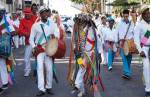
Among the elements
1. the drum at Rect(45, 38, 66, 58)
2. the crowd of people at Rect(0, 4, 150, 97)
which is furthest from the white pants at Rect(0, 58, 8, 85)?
the drum at Rect(45, 38, 66, 58)

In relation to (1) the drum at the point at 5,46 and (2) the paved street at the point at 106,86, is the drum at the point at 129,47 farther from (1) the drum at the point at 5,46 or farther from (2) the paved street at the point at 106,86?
(1) the drum at the point at 5,46

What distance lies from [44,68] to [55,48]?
0.56 meters

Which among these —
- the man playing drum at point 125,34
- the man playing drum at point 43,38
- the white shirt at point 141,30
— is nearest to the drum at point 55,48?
the man playing drum at point 43,38

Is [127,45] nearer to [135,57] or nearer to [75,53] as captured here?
[75,53]

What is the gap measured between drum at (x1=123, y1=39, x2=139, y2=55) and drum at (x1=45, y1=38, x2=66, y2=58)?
2798mm

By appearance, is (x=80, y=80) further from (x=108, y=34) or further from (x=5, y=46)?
(x=108, y=34)

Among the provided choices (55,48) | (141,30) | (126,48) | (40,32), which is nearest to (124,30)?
(126,48)

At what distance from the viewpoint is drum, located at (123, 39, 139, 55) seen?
1347 cm

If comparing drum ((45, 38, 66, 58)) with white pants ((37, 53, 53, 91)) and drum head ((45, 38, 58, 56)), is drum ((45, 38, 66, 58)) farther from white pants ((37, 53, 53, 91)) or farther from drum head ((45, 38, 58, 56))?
white pants ((37, 53, 53, 91))

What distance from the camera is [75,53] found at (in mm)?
11203

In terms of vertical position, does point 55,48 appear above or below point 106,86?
Answer: above

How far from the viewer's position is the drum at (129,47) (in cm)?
1347

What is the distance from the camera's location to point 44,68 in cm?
1145

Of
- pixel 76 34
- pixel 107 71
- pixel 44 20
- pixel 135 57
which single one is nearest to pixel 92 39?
pixel 76 34
